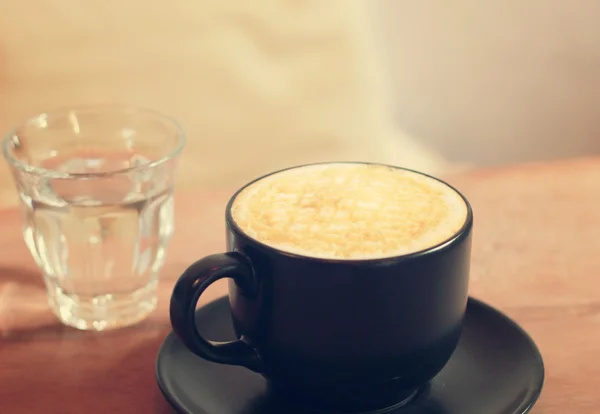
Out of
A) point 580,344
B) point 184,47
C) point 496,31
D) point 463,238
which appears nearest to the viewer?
point 463,238

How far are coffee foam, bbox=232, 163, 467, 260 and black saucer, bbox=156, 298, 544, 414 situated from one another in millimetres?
91

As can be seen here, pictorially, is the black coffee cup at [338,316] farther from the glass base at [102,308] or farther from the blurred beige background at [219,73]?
the blurred beige background at [219,73]

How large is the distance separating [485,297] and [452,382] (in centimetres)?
14

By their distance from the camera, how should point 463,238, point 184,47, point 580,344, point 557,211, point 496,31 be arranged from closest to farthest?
point 463,238 < point 580,344 < point 557,211 < point 184,47 < point 496,31

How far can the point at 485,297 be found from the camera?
0.54 metres

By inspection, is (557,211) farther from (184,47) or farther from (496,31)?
(496,31)

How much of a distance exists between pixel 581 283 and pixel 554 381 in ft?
0.47

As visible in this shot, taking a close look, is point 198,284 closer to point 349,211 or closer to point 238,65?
point 349,211

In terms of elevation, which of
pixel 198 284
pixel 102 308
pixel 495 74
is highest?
pixel 198 284

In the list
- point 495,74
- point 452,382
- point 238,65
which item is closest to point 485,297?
point 452,382

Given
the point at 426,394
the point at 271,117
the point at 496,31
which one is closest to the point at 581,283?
the point at 426,394

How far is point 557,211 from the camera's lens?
2.27 feet

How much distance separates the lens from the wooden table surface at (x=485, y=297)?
430 mm

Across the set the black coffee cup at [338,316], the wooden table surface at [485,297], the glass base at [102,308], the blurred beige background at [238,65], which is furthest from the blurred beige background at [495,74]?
the black coffee cup at [338,316]
